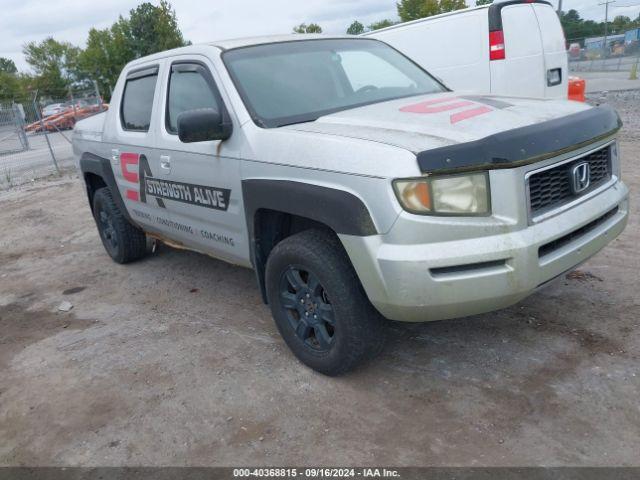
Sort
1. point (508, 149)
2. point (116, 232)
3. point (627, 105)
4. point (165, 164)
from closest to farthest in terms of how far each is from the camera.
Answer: point (508, 149) < point (165, 164) < point (116, 232) < point (627, 105)

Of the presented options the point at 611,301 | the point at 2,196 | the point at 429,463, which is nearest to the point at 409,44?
the point at 611,301

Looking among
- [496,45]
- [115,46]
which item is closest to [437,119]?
[496,45]

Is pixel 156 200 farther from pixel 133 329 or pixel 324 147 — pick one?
pixel 324 147

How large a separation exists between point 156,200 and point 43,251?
3.08m

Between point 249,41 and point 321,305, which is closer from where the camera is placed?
point 321,305

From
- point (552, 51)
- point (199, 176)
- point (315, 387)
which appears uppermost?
point (552, 51)

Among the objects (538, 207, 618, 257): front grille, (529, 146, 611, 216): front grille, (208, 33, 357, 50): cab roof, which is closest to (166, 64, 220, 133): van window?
(208, 33, 357, 50): cab roof

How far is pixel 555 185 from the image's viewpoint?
110 inches

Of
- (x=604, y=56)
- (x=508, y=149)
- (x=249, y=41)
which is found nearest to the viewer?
(x=508, y=149)

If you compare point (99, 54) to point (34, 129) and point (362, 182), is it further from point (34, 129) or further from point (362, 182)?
point (362, 182)

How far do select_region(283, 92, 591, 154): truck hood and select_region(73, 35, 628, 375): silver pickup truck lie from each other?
15 millimetres

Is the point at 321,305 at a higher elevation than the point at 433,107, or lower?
lower

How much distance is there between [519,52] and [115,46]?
45.1 m

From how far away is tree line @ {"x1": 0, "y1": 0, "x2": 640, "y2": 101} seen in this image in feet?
140
